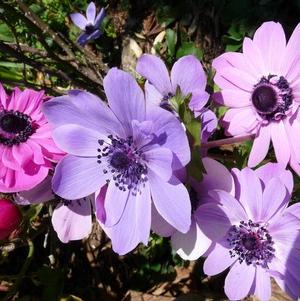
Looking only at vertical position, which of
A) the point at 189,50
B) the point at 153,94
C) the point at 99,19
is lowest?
the point at 153,94

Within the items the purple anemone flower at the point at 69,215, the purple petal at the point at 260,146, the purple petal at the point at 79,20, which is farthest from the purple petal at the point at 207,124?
the purple petal at the point at 79,20

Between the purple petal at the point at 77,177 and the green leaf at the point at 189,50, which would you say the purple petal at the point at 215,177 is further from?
the green leaf at the point at 189,50

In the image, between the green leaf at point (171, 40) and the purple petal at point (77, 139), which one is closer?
the purple petal at point (77, 139)

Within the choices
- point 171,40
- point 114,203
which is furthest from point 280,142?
point 171,40

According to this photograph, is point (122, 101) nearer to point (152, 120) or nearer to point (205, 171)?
point (152, 120)

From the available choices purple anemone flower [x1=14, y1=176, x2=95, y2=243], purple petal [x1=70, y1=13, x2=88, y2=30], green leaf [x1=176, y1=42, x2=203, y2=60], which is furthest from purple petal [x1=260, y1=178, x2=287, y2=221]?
purple petal [x1=70, y1=13, x2=88, y2=30]

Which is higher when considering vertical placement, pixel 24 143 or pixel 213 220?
pixel 24 143

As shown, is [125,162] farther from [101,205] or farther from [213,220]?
[213,220]
